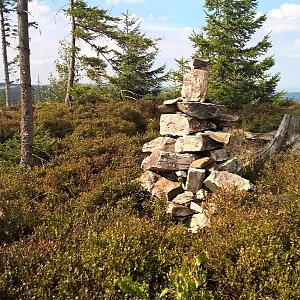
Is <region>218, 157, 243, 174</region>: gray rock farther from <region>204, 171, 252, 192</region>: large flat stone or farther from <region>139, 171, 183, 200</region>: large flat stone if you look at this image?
<region>139, 171, 183, 200</region>: large flat stone

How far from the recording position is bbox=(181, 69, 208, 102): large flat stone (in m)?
8.23

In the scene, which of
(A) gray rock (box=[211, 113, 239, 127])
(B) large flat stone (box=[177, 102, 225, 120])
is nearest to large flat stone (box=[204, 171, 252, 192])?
(B) large flat stone (box=[177, 102, 225, 120])

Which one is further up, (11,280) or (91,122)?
(91,122)

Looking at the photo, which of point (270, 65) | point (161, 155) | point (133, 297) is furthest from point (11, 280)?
point (270, 65)

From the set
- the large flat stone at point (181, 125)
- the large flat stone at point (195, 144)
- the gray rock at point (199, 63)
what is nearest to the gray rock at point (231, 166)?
the large flat stone at point (195, 144)

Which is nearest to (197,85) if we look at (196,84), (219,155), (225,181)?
(196,84)

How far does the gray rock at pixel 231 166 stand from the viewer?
718cm

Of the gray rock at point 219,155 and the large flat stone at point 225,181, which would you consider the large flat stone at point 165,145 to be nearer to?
the gray rock at point 219,155

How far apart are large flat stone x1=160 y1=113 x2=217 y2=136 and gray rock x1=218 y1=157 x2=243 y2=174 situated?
1154 mm

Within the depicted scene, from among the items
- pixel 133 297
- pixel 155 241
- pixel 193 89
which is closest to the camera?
pixel 133 297

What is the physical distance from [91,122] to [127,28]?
9.02 meters

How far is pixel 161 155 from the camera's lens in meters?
7.63

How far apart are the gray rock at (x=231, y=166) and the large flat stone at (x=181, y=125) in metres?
1.15

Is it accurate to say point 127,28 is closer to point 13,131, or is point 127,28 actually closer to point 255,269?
point 13,131
